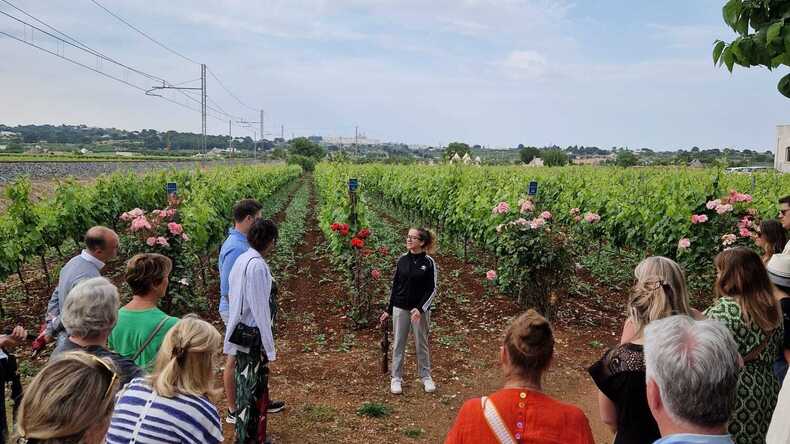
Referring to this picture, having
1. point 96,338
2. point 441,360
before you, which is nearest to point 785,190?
point 441,360

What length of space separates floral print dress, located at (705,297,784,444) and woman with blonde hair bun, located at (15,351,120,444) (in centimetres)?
262

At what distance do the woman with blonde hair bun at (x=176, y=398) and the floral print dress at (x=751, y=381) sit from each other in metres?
2.32

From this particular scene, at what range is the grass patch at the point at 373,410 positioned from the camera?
4.68m

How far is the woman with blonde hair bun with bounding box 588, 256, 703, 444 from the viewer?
219 centimetres

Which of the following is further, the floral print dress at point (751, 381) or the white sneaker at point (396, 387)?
the white sneaker at point (396, 387)

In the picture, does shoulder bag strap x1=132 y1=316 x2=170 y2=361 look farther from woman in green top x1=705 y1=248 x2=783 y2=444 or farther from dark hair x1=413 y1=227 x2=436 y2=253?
woman in green top x1=705 y1=248 x2=783 y2=444

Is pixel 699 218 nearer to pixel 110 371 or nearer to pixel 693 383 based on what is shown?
pixel 693 383

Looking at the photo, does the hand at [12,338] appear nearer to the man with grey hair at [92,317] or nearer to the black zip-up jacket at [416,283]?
the man with grey hair at [92,317]

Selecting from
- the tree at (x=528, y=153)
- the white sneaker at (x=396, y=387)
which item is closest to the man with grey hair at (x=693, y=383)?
the white sneaker at (x=396, y=387)

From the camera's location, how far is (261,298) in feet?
11.7

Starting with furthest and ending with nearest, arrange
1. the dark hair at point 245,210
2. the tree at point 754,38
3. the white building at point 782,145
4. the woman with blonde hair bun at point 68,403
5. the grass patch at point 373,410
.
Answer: the white building at point 782,145, the grass patch at point 373,410, the dark hair at point 245,210, the tree at point 754,38, the woman with blonde hair bun at point 68,403

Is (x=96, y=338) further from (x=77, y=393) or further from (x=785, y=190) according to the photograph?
(x=785, y=190)

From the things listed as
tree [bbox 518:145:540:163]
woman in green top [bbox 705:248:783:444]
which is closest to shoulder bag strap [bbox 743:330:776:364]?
woman in green top [bbox 705:248:783:444]

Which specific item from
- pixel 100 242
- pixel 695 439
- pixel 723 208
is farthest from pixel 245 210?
pixel 723 208
